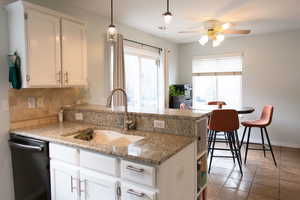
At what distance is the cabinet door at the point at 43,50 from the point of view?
6.91ft

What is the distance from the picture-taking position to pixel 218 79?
536 centimetres

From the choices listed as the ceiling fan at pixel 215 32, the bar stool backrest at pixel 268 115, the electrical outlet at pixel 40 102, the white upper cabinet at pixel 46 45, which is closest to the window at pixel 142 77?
the ceiling fan at pixel 215 32

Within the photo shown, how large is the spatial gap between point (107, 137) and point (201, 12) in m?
2.32

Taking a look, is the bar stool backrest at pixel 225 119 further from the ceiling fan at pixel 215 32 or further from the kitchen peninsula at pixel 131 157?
the ceiling fan at pixel 215 32

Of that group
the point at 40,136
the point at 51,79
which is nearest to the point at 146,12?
the point at 51,79

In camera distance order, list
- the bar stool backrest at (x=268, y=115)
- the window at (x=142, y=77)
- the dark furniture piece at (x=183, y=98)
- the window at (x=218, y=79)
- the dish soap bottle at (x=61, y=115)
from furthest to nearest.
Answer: the dark furniture piece at (x=183, y=98), the window at (x=218, y=79), the window at (x=142, y=77), the bar stool backrest at (x=268, y=115), the dish soap bottle at (x=61, y=115)

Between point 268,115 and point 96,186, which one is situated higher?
point 268,115

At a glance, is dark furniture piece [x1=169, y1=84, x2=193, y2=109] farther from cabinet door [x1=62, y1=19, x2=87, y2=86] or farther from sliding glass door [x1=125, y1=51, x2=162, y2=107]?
cabinet door [x1=62, y1=19, x2=87, y2=86]

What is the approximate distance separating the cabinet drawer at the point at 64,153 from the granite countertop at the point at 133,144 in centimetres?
5

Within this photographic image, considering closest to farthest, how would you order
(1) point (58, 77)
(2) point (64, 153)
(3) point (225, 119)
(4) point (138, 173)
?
(4) point (138, 173)
(2) point (64, 153)
(1) point (58, 77)
(3) point (225, 119)

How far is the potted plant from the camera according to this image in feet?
17.3

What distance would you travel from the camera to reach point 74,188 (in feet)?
5.91

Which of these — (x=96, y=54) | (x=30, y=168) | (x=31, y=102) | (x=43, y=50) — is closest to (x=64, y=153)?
(x=30, y=168)

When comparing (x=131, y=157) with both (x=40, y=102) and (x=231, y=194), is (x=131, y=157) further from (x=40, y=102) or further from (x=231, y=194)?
(x=231, y=194)
